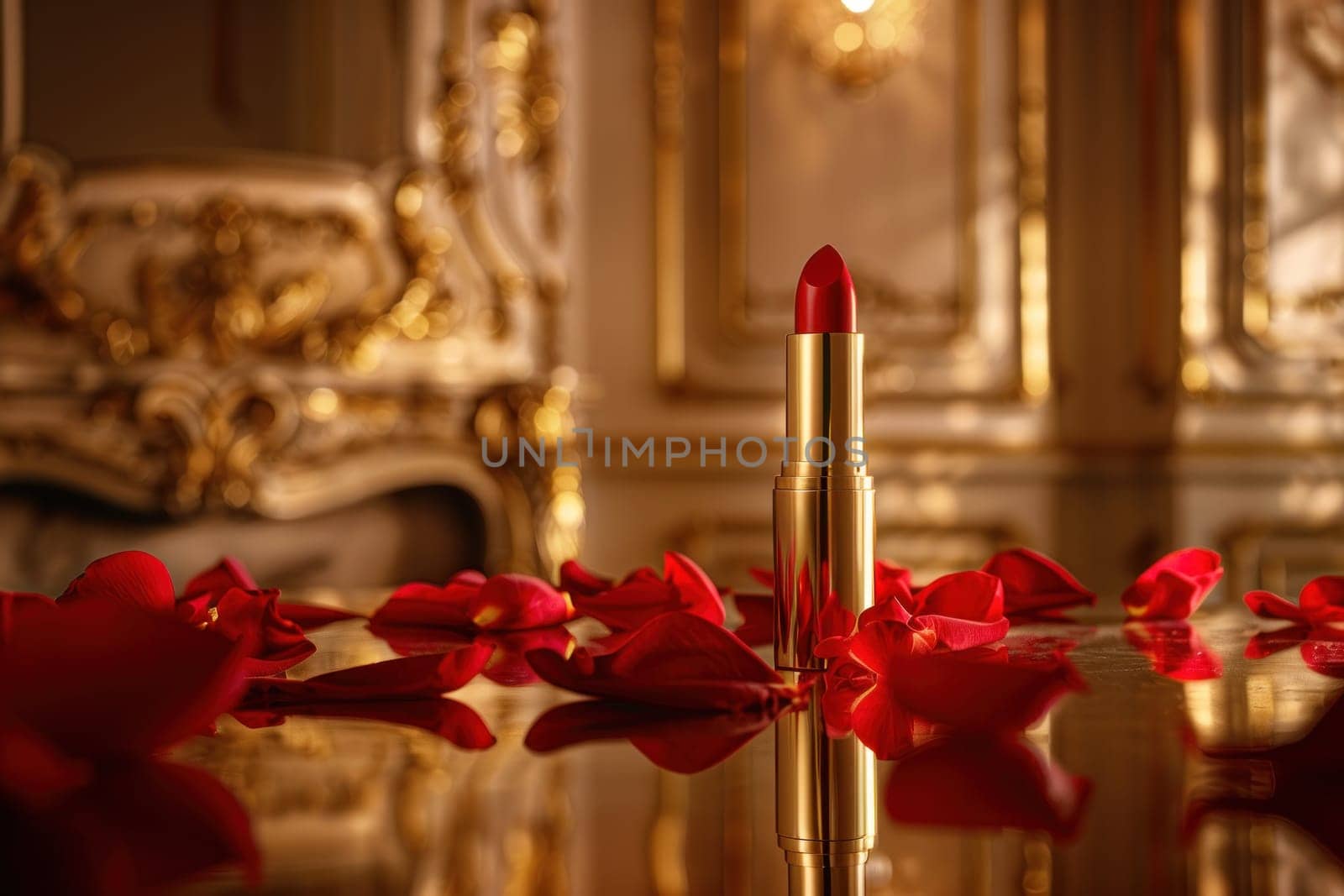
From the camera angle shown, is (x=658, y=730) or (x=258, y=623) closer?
(x=658, y=730)

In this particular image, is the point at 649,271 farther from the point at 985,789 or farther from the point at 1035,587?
the point at 985,789

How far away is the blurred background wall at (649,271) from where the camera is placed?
1.74 meters

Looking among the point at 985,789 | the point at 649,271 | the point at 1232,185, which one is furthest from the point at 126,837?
the point at 1232,185

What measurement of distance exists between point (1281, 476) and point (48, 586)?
200 centimetres

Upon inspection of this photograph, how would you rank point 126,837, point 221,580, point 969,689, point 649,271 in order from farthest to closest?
point 649,271 < point 221,580 < point 969,689 < point 126,837

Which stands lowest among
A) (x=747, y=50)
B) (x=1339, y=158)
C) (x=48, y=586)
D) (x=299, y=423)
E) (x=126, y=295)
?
(x=48, y=586)

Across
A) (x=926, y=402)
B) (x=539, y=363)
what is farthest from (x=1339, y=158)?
(x=539, y=363)

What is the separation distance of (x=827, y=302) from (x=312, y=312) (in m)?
1.47

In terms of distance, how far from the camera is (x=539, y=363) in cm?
188

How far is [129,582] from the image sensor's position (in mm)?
448

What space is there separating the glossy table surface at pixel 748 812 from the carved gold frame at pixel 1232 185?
1.94m

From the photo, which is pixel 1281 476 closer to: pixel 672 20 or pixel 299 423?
pixel 672 20

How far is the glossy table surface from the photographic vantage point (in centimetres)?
21

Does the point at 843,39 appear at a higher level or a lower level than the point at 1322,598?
higher
